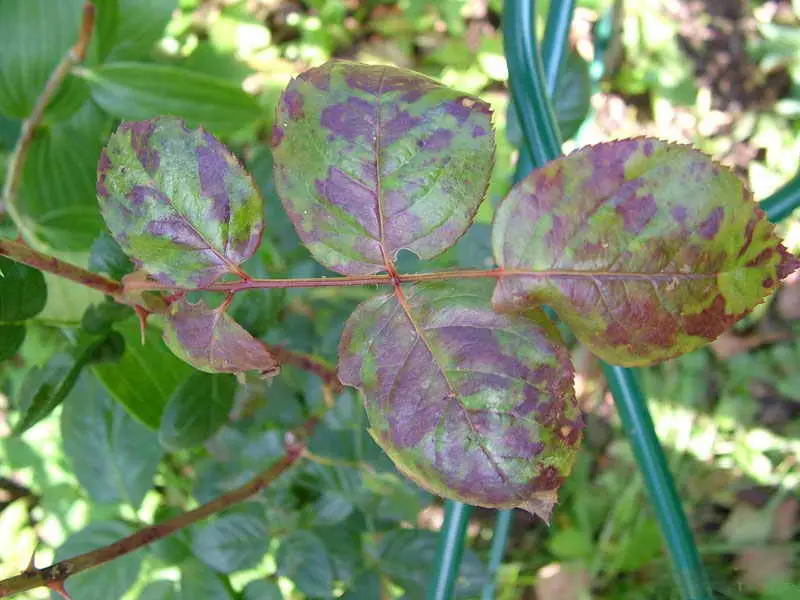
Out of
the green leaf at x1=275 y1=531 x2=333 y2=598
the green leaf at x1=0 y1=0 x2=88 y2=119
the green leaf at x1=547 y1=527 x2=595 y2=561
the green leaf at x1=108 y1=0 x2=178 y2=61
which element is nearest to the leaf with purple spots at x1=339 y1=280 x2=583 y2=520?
the green leaf at x1=275 y1=531 x2=333 y2=598

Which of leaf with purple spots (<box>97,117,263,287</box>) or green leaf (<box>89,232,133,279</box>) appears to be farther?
green leaf (<box>89,232,133,279</box>)

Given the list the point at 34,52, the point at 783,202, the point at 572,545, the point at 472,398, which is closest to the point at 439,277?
the point at 472,398

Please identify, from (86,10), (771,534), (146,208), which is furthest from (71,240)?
(771,534)

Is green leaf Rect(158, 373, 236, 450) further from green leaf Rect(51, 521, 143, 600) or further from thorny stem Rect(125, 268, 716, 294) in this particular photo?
thorny stem Rect(125, 268, 716, 294)

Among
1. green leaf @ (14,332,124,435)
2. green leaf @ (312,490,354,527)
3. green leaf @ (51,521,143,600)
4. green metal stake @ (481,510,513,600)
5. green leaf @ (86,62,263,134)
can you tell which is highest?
green leaf @ (86,62,263,134)

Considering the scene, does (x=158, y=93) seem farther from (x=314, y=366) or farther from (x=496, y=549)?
(x=496, y=549)
